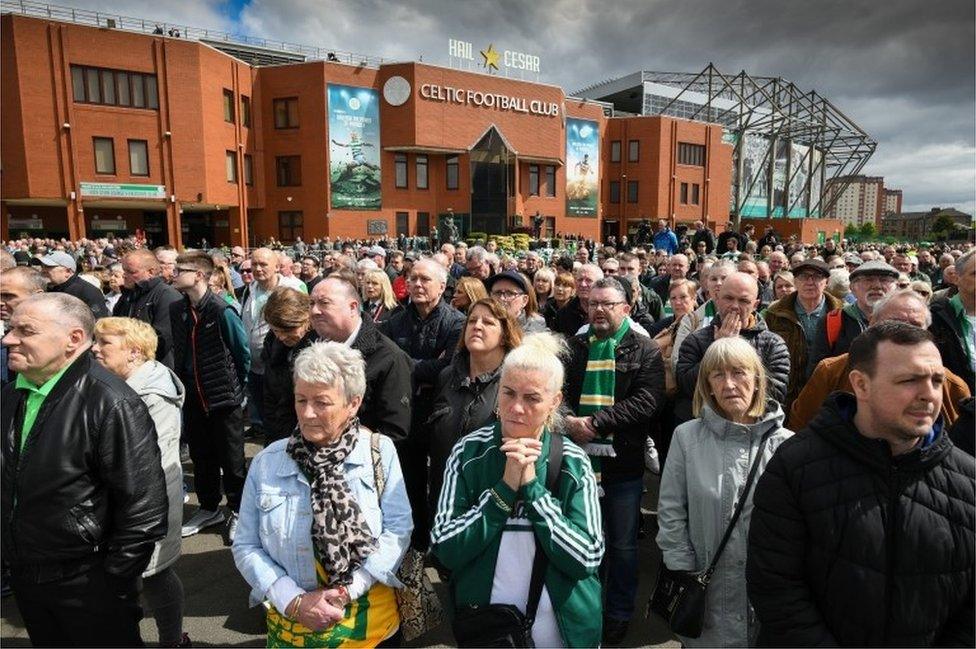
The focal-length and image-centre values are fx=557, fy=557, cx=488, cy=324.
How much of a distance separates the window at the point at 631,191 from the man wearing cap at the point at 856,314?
4022 centimetres

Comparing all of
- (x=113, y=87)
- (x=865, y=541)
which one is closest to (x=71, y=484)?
(x=865, y=541)

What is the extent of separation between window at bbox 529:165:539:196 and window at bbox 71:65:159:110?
2128 centimetres

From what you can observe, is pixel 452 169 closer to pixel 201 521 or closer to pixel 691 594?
pixel 201 521

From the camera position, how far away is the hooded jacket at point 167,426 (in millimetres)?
3007

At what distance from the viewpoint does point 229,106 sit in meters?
29.9

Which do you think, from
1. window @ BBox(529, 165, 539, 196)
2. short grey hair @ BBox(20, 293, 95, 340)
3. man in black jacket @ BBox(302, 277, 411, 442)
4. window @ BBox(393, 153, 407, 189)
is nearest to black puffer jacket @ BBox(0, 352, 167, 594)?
short grey hair @ BBox(20, 293, 95, 340)

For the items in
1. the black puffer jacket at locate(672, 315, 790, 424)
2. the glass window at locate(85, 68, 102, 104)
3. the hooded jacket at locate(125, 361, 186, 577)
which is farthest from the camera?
the glass window at locate(85, 68, 102, 104)

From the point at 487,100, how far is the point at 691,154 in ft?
61.6

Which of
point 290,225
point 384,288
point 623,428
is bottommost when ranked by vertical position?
point 623,428

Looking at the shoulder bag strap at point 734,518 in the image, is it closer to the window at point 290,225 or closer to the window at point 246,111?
the window at point 290,225

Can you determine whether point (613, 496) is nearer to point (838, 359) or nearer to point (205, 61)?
point (838, 359)

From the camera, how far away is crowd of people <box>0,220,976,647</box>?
182cm

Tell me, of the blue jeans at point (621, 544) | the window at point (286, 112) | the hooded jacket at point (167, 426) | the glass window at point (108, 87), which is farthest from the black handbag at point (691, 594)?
the window at point (286, 112)

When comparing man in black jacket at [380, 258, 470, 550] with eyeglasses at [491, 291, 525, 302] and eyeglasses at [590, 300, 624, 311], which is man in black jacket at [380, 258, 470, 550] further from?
eyeglasses at [590, 300, 624, 311]
